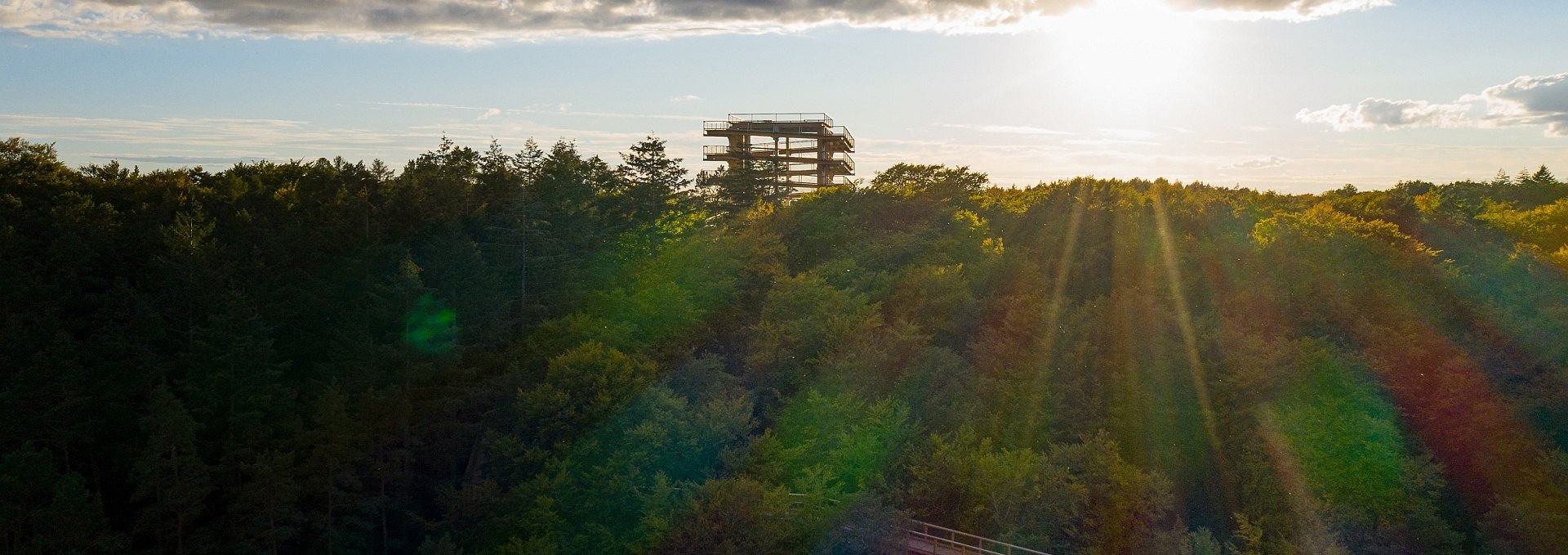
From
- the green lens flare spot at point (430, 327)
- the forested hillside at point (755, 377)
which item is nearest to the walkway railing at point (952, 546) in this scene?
the forested hillside at point (755, 377)

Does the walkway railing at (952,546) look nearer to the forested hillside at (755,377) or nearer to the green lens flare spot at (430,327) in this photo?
the forested hillside at (755,377)

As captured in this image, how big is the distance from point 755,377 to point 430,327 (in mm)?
13587

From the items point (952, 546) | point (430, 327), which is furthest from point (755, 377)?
point (430, 327)

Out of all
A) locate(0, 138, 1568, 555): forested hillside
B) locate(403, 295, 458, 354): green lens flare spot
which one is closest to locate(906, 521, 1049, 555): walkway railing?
locate(0, 138, 1568, 555): forested hillside

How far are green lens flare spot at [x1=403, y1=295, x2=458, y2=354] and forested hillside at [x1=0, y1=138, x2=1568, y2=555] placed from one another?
0.55ft

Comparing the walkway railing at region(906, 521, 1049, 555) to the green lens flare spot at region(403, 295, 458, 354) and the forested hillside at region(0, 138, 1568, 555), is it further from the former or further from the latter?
the green lens flare spot at region(403, 295, 458, 354)

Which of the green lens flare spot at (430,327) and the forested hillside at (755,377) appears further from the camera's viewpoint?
the green lens flare spot at (430,327)

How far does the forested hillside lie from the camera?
26.4 meters

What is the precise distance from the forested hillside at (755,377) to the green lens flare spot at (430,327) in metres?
0.17

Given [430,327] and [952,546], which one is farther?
[430,327]

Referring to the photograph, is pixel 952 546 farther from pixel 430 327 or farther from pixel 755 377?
pixel 430 327

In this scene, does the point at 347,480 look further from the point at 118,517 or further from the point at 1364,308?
the point at 1364,308

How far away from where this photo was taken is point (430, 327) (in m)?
37.1

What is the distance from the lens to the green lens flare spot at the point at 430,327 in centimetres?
3616
